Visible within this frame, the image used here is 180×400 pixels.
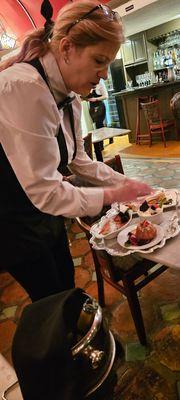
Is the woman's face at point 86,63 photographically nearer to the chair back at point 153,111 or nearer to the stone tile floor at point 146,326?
the stone tile floor at point 146,326

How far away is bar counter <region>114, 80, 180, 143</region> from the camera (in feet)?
19.6

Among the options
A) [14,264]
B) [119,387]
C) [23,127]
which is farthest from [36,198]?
[119,387]

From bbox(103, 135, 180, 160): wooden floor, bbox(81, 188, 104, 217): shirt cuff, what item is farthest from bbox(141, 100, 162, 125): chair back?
bbox(81, 188, 104, 217): shirt cuff

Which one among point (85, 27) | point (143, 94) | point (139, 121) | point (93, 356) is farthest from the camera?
point (139, 121)

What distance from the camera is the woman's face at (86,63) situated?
104cm

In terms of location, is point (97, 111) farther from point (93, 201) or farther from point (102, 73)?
point (93, 201)

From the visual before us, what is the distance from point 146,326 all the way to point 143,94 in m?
5.44

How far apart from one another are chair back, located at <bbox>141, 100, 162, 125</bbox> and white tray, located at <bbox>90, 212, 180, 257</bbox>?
4847 mm

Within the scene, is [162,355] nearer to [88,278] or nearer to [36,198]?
[88,278]

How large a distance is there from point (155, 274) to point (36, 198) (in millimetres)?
1000

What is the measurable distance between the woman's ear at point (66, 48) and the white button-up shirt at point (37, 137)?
44 millimetres

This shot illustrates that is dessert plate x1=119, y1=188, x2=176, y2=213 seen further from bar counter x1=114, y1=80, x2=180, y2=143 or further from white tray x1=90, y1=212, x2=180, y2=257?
bar counter x1=114, y1=80, x2=180, y2=143

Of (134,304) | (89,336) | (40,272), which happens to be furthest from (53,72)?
(134,304)

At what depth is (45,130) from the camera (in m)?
1.03
